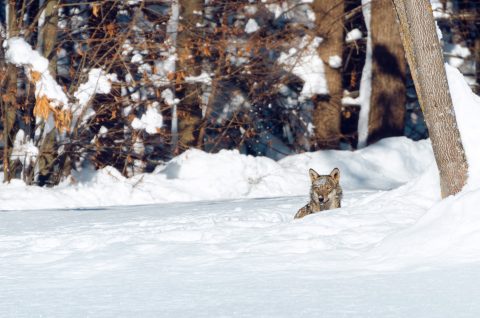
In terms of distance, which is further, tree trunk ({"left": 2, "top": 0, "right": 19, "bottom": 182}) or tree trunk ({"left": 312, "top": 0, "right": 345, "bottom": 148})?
tree trunk ({"left": 312, "top": 0, "right": 345, "bottom": 148})

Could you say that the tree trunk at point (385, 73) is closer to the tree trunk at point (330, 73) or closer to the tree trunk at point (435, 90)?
the tree trunk at point (330, 73)

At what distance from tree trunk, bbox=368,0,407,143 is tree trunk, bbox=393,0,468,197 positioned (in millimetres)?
10830

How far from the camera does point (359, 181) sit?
19.2 metres

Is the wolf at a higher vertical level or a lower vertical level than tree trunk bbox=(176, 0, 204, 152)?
lower

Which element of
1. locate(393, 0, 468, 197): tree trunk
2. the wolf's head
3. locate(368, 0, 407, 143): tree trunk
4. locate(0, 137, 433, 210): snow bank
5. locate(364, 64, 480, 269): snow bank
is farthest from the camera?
locate(368, 0, 407, 143): tree trunk

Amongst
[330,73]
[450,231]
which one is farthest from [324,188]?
[330,73]

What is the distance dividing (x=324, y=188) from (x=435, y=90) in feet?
7.77

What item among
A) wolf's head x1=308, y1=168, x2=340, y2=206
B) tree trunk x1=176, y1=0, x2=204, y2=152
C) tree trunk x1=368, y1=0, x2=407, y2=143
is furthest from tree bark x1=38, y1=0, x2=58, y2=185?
tree trunk x1=368, y1=0, x2=407, y2=143

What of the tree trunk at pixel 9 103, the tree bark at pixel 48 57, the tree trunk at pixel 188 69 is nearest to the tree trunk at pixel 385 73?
the tree trunk at pixel 188 69

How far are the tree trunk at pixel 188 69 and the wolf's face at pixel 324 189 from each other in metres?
6.00

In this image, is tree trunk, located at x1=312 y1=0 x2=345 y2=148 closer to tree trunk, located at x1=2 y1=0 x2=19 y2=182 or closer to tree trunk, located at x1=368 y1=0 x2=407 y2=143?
tree trunk, located at x1=368 y1=0 x2=407 y2=143

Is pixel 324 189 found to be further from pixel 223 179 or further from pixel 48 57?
pixel 48 57

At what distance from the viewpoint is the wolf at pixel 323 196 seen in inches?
479

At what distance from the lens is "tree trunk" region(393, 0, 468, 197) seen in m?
10.4
